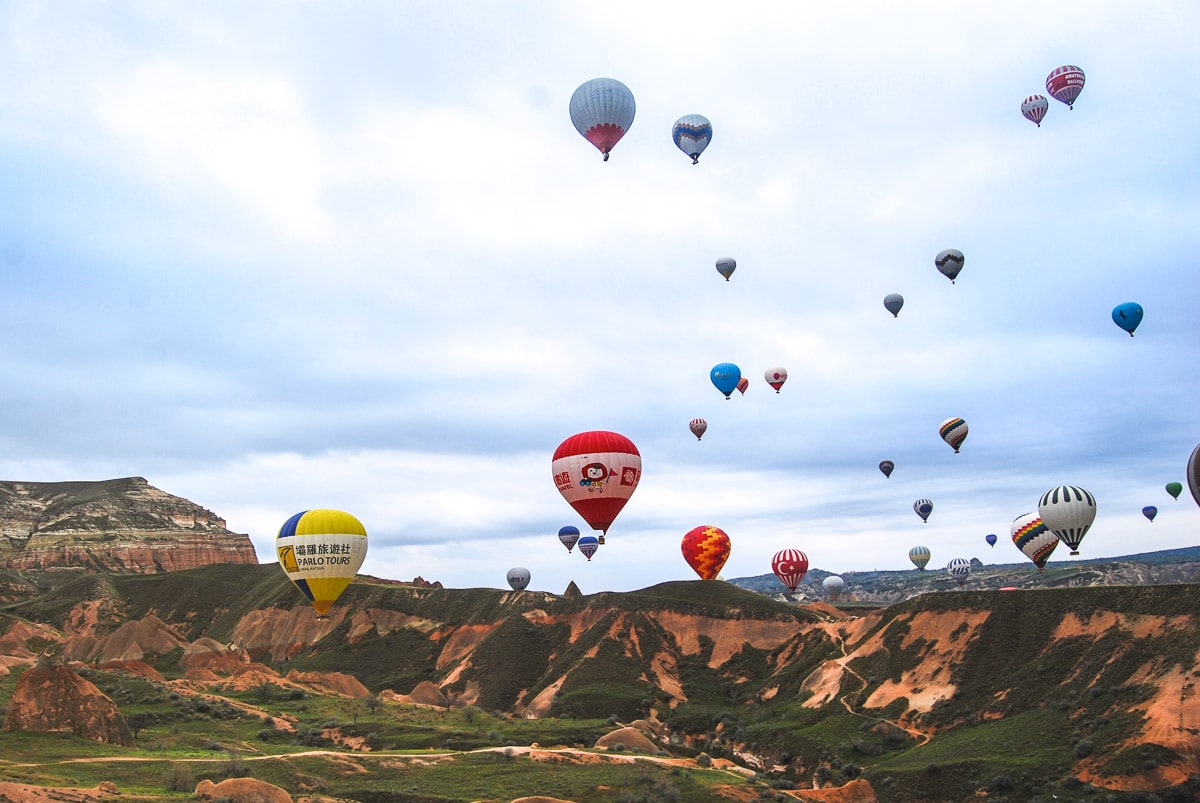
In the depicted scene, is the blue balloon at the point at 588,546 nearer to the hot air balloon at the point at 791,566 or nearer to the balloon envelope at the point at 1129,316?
the hot air balloon at the point at 791,566

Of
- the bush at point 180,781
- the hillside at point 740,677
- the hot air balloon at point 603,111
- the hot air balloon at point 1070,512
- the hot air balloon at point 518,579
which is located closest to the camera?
the bush at point 180,781

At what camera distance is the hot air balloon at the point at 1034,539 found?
96312mm

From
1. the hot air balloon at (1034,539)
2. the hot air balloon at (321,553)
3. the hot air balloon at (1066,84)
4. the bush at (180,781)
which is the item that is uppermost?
the hot air balloon at (1066,84)

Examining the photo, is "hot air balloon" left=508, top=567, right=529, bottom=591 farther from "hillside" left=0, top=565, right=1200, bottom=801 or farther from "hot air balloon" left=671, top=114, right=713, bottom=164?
"hot air balloon" left=671, top=114, right=713, bottom=164

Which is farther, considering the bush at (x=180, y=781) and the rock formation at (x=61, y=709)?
the rock formation at (x=61, y=709)

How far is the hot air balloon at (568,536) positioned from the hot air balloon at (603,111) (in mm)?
69081

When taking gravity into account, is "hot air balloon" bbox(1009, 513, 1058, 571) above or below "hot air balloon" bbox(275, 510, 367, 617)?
above

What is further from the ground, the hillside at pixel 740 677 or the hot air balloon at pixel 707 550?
the hot air balloon at pixel 707 550

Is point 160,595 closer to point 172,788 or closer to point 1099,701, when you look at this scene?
point 172,788

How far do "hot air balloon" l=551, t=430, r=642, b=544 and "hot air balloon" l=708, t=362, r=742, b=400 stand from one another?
27579 millimetres

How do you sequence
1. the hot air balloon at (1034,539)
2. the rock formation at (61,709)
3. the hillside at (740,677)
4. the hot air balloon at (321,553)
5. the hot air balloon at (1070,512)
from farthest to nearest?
the hot air balloon at (1034,539)
the hot air balloon at (1070,512)
the hot air balloon at (321,553)
the hillside at (740,677)
the rock formation at (61,709)

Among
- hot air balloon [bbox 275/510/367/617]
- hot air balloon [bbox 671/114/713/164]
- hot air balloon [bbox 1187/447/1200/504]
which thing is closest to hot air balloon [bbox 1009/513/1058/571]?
hot air balloon [bbox 1187/447/1200/504]

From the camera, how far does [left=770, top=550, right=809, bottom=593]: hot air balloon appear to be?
11794 cm

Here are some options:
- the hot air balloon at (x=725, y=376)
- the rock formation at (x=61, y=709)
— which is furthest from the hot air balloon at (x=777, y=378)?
the rock formation at (x=61, y=709)
